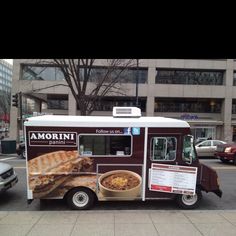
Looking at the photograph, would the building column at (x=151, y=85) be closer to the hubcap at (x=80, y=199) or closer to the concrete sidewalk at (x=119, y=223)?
the hubcap at (x=80, y=199)

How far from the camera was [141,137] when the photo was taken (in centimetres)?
871

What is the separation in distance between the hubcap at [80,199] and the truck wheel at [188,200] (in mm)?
2410

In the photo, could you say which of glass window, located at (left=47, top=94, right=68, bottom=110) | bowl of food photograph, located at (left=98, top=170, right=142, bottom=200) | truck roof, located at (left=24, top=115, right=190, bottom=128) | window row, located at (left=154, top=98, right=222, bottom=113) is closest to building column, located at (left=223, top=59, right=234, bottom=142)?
window row, located at (left=154, top=98, right=222, bottom=113)

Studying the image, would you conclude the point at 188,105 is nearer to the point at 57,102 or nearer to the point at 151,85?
the point at 151,85

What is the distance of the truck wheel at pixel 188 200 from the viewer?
8.84m

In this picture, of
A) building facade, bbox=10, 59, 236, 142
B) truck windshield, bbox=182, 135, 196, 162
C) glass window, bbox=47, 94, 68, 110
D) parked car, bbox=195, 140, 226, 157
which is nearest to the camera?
truck windshield, bbox=182, 135, 196, 162

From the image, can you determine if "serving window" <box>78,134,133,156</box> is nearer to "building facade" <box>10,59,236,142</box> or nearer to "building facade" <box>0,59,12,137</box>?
"building facade" <box>10,59,236,142</box>

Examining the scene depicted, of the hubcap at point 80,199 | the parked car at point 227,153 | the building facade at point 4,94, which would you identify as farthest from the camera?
the building facade at point 4,94

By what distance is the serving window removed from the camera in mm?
8703

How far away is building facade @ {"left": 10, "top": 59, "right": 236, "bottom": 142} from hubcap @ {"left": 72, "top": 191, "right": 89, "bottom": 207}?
28.1 meters

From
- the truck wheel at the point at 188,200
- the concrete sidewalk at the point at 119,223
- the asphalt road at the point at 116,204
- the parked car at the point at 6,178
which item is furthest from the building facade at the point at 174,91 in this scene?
the concrete sidewalk at the point at 119,223
